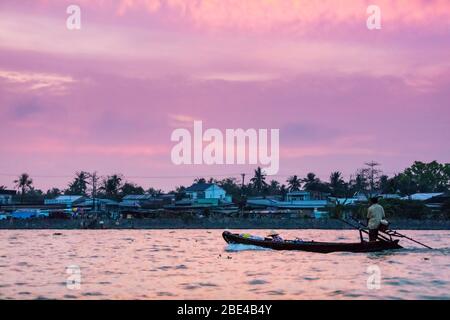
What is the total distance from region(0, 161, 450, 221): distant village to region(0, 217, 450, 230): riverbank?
12.1 feet

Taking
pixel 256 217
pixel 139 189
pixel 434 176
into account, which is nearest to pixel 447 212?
pixel 256 217

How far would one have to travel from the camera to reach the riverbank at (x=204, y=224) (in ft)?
278

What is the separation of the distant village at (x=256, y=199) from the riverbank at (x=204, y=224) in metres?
3.70

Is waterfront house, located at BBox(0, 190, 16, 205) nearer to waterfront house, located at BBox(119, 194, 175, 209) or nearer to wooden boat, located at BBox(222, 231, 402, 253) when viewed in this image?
waterfront house, located at BBox(119, 194, 175, 209)

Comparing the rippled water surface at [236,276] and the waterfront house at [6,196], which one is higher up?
the waterfront house at [6,196]

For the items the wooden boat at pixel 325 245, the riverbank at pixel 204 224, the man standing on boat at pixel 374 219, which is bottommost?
the riverbank at pixel 204 224

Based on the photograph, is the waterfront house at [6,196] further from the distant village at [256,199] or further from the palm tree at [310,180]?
the palm tree at [310,180]

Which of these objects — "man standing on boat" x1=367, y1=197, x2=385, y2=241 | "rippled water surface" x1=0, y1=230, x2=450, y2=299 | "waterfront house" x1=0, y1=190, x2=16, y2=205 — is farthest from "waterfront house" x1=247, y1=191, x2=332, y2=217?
"rippled water surface" x1=0, y1=230, x2=450, y2=299

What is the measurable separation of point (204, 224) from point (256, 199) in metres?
21.9

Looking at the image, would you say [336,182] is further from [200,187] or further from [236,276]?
[236,276]

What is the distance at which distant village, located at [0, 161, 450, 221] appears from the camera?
93.6 metres

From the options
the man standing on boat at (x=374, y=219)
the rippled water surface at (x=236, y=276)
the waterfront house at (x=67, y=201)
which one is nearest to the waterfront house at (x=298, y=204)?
the waterfront house at (x=67, y=201)
